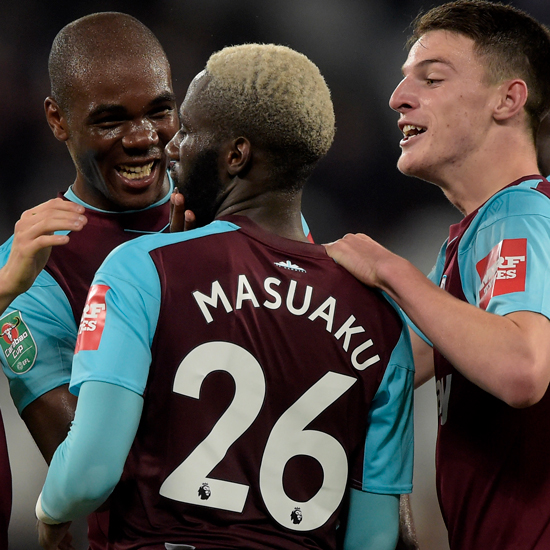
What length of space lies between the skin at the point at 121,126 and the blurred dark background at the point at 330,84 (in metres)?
2.01

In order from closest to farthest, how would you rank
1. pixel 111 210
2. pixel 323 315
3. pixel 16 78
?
pixel 323 315, pixel 111 210, pixel 16 78

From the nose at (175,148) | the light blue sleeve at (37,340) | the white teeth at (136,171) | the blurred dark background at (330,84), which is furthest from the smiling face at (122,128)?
the blurred dark background at (330,84)

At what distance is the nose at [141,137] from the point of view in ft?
6.64

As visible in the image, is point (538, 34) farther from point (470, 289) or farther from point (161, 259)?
point (161, 259)

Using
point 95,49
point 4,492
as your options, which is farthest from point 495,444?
point 95,49

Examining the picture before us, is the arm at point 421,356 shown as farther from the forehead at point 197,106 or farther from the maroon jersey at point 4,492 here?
the maroon jersey at point 4,492

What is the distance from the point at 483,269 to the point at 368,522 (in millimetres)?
547

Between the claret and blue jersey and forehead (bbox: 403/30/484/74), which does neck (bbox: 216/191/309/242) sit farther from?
forehead (bbox: 403/30/484/74)

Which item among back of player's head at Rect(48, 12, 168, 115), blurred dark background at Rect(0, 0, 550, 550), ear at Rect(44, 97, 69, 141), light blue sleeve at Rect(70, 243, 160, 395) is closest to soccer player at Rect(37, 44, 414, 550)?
light blue sleeve at Rect(70, 243, 160, 395)

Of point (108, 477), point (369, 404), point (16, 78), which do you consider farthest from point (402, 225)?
point (108, 477)

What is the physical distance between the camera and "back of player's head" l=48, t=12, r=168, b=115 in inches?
80.0

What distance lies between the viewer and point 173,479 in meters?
1.28

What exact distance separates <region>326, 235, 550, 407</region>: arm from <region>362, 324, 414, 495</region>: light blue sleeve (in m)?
0.07

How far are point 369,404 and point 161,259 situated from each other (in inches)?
18.5
